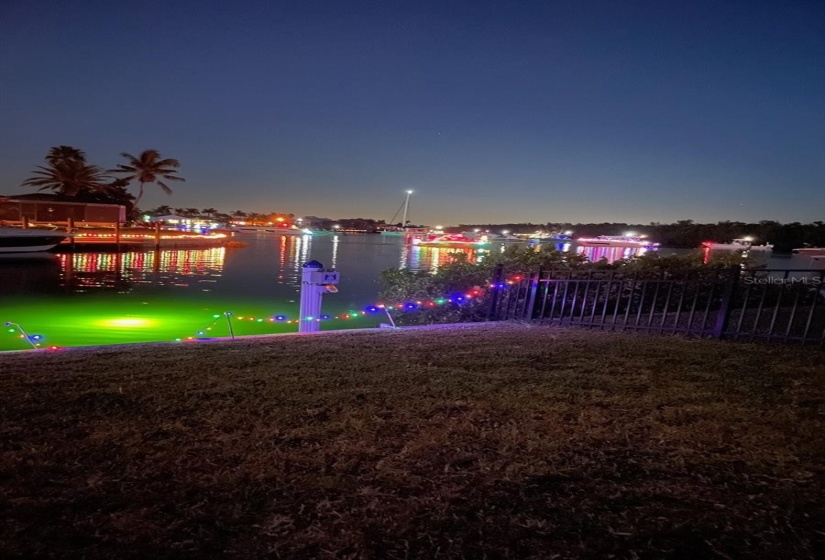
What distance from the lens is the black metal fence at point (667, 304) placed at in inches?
308

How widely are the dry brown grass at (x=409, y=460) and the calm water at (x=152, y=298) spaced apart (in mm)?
4290

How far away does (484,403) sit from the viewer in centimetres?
458

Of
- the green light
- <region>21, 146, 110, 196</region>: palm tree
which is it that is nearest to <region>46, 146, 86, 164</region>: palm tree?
<region>21, 146, 110, 196</region>: palm tree

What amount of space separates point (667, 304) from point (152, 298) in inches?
689

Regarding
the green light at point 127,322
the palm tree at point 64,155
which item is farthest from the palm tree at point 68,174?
the green light at point 127,322

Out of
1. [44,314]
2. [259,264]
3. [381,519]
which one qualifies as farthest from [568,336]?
[259,264]

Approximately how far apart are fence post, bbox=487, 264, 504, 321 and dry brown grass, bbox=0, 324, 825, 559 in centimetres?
490

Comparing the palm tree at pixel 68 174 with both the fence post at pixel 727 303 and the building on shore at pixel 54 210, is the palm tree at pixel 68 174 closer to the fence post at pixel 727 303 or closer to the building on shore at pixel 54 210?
the building on shore at pixel 54 210

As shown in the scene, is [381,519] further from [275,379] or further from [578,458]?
[275,379]

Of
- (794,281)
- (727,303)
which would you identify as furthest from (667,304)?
(794,281)

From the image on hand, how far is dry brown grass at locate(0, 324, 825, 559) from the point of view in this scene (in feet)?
8.46

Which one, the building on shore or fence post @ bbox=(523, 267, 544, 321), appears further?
the building on shore

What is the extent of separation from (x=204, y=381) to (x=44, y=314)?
1350 centimetres

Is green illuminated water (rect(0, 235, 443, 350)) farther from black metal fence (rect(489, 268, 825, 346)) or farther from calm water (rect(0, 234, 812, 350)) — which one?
black metal fence (rect(489, 268, 825, 346))
